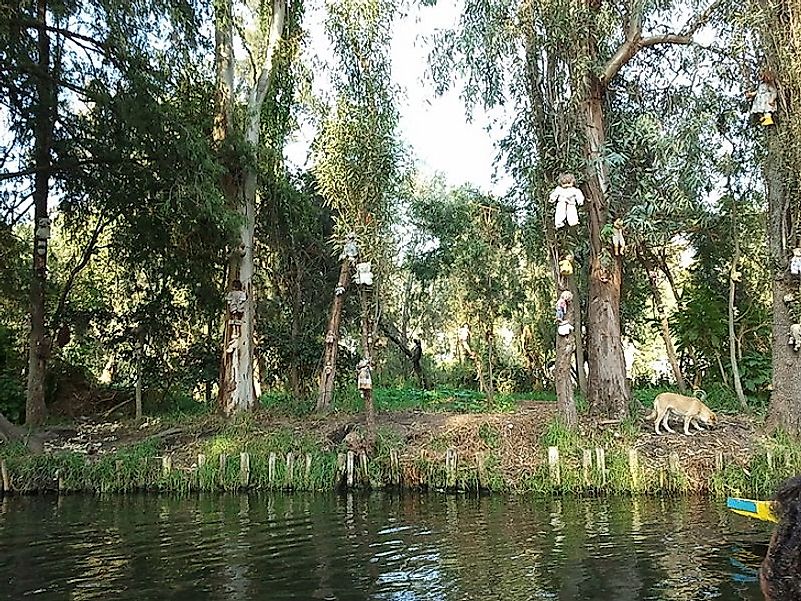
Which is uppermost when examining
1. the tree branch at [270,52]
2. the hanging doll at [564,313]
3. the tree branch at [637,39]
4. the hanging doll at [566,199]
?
the tree branch at [270,52]

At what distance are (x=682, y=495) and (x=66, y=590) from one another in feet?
25.3

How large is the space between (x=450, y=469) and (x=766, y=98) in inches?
282

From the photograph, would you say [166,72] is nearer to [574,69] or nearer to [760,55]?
[574,69]

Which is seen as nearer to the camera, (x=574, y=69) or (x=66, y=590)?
(x=66, y=590)

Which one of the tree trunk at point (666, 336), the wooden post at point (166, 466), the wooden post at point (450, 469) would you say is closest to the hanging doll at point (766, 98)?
the tree trunk at point (666, 336)

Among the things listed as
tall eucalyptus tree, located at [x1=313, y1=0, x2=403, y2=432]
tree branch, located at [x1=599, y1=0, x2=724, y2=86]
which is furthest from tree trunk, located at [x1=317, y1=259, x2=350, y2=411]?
tree branch, located at [x1=599, y1=0, x2=724, y2=86]

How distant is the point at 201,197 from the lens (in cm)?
1277

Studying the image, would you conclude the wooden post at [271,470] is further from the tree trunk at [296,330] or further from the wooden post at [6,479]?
the tree trunk at [296,330]

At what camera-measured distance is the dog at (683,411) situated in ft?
37.2

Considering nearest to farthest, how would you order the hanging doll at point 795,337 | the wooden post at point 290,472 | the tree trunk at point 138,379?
the hanging doll at point 795,337 < the wooden post at point 290,472 < the tree trunk at point 138,379

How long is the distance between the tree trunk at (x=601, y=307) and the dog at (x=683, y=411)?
0.69 metres

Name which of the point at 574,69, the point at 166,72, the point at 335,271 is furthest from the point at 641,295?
the point at 166,72

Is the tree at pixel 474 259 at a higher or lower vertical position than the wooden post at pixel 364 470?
higher

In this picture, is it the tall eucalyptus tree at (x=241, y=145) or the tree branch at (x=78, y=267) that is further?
the tree branch at (x=78, y=267)
